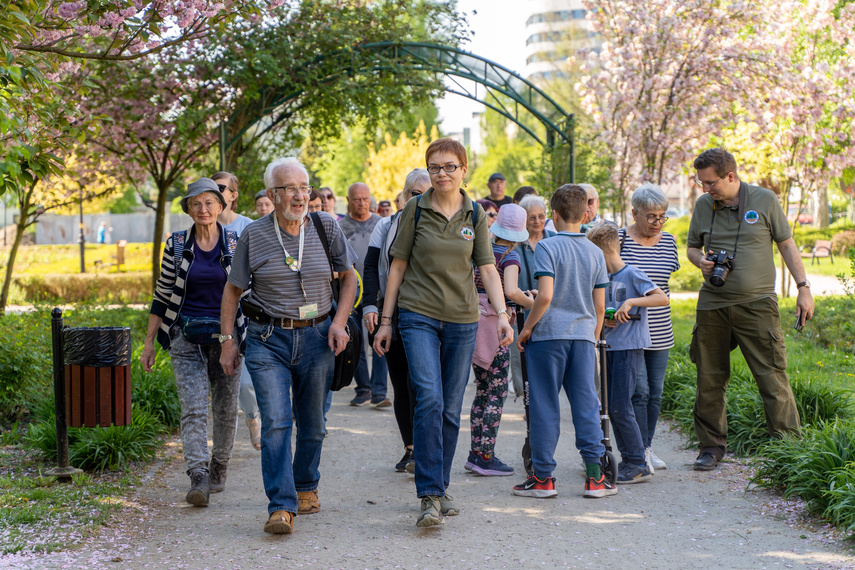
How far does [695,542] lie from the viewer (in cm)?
429

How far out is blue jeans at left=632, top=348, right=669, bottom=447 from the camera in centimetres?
565

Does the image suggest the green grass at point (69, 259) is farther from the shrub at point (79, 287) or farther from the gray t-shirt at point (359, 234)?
the gray t-shirt at point (359, 234)

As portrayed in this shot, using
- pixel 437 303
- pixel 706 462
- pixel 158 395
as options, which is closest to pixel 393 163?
pixel 158 395

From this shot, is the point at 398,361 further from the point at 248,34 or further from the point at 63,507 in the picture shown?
the point at 248,34

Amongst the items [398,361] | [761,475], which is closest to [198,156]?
[398,361]

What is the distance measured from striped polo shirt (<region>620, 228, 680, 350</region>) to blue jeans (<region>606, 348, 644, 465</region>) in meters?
0.24

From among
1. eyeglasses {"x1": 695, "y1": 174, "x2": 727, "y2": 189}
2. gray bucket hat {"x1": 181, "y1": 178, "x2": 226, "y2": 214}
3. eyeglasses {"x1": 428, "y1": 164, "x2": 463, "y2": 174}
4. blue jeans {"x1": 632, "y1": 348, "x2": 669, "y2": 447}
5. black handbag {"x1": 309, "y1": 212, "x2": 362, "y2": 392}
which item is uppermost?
eyeglasses {"x1": 695, "y1": 174, "x2": 727, "y2": 189}

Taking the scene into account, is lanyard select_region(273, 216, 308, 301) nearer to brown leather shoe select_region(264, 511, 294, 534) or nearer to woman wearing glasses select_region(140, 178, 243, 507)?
woman wearing glasses select_region(140, 178, 243, 507)

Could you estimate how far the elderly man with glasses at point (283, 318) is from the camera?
4.39 m

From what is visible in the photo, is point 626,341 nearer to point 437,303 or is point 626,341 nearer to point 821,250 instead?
point 437,303

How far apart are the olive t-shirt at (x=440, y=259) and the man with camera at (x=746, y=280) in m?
1.88

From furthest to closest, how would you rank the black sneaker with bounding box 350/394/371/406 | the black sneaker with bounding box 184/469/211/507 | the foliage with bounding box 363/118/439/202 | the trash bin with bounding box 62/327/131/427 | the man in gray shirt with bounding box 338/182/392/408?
the foliage with bounding box 363/118/439/202
the black sneaker with bounding box 350/394/371/406
the man in gray shirt with bounding box 338/182/392/408
the trash bin with bounding box 62/327/131/427
the black sneaker with bounding box 184/469/211/507

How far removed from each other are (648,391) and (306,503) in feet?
7.82

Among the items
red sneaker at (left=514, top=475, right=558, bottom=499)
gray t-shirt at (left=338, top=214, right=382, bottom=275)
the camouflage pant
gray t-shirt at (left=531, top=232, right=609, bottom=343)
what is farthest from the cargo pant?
gray t-shirt at (left=338, top=214, right=382, bottom=275)
